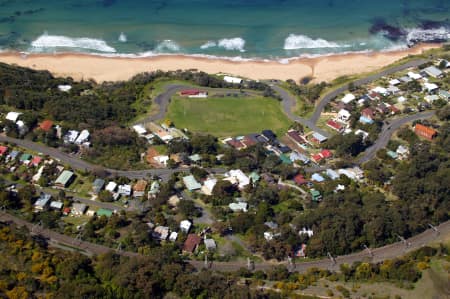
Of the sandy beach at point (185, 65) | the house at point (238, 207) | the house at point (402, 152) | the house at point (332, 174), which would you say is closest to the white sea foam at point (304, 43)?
the sandy beach at point (185, 65)

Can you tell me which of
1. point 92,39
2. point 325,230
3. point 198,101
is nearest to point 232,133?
point 198,101

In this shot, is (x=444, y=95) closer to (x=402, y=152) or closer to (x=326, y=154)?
(x=402, y=152)

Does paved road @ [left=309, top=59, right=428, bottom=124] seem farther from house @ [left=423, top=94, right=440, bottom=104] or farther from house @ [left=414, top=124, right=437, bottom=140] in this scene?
house @ [left=414, top=124, right=437, bottom=140]

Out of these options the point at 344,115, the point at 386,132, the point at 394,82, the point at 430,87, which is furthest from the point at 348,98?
the point at 430,87

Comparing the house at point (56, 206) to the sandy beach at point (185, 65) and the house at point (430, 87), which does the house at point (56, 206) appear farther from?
the house at point (430, 87)

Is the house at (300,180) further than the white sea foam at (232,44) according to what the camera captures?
No

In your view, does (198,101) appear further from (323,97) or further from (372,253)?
(372,253)

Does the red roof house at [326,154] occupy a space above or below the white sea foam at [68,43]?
below
